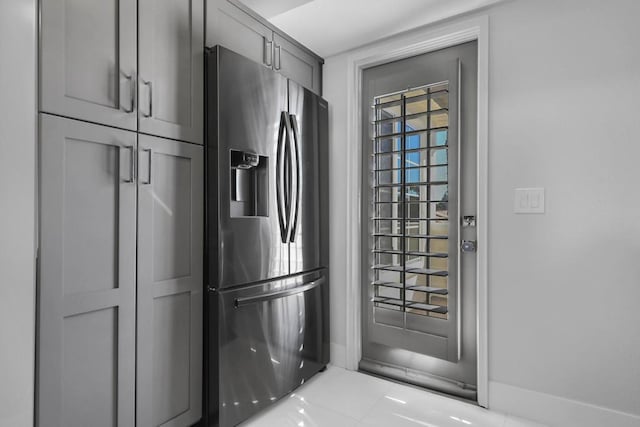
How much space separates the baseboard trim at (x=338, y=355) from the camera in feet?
8.41

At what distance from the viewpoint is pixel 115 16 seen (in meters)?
1.41

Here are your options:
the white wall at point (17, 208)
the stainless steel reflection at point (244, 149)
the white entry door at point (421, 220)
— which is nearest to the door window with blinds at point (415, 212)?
the white entry door at point (421, 220)

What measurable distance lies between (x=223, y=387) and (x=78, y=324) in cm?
73

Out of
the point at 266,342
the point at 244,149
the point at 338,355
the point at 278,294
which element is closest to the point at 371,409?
the point at 338,355

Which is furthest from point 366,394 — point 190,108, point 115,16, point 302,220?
point 115,16

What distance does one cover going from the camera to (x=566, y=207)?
1.80 m

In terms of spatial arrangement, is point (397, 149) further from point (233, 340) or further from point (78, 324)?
point (78, 324)

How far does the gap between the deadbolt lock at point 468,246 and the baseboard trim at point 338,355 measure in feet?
3.66

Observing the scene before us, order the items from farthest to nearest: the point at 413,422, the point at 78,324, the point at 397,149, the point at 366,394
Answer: the point at 397,149, the point at 366,394, the point at 413,422, the point at 78,324

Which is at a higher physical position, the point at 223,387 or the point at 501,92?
the point at 501,92

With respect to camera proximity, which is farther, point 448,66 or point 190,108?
point 448,66

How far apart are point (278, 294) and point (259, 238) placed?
35 centimetres

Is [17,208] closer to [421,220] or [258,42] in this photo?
[258,42]

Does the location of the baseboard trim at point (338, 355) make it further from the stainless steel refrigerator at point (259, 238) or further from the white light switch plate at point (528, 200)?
the white light switch plate at point (528, 200)
